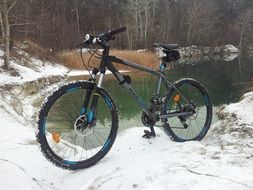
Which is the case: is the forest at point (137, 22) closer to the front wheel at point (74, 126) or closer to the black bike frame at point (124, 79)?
the black bike frame at point (124, 79)

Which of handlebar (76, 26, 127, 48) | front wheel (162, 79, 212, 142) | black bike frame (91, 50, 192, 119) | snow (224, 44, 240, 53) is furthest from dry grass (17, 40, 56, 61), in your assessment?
snow (224, 44, 240, 53)

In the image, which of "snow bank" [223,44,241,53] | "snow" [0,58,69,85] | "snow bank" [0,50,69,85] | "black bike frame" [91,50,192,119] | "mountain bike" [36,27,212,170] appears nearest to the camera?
"mountain bike" [36,27,212,170]

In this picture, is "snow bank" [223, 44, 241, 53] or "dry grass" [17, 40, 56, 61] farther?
"snow bank" [223, 44, 241, 53]

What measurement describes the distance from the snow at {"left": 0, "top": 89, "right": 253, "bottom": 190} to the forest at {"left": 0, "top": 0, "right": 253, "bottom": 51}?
81.9ft

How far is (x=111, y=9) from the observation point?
1943 inches

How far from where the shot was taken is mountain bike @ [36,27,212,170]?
135 inches

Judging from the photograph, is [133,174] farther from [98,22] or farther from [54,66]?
[98,22]

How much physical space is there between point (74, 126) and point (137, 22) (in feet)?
148

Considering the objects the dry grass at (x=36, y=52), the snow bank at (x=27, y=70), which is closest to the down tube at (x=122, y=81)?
the snow bank at (x=27, y=70)

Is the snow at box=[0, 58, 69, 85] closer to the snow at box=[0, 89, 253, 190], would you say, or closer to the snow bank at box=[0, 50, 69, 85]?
the snow bank at box=[0, 50, 69, 85]

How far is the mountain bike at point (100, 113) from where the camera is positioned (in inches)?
135

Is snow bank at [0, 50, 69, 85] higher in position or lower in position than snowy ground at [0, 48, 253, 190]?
lower

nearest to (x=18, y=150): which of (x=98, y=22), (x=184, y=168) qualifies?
(x=184, y=168)

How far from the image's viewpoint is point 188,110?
4.46 meters
